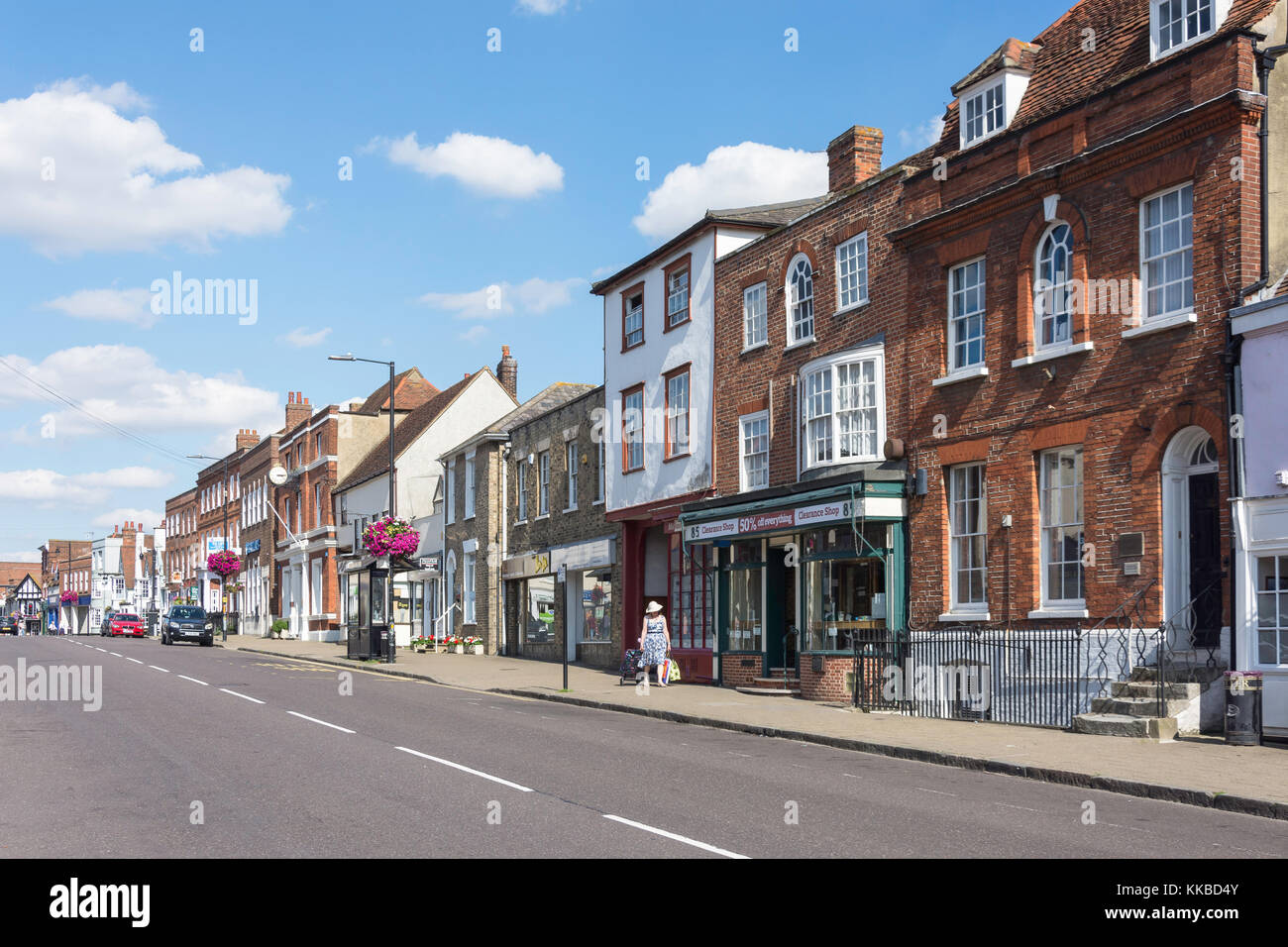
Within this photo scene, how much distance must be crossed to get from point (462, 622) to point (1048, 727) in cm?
2792

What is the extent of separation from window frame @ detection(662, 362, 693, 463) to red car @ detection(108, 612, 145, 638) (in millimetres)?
50282

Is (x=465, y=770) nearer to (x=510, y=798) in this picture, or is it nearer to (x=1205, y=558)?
(x=510, y=798)

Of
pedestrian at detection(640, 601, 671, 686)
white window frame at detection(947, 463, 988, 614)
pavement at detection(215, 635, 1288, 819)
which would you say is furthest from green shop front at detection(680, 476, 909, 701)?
pedestrian at detection(640, 601, 671, 686)

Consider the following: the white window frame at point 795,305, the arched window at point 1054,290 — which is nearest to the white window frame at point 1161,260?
the arched window at point 1054,290

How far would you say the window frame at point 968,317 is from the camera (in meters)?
19.8

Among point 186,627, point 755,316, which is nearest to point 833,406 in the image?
point 755,316

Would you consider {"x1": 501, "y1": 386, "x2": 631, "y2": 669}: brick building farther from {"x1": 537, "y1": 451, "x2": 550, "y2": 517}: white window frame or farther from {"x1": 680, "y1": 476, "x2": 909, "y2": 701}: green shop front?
{"x1": 680, "y1": 476, "x2": 909, "y2": 701}: green shop front

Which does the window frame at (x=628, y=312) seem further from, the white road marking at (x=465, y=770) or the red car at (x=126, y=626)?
the red car at (x=126, y=626)

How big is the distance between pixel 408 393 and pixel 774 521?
127 ft

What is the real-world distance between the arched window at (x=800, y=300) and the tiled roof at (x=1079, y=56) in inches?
153

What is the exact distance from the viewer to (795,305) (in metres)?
24.9

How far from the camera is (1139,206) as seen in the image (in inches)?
676

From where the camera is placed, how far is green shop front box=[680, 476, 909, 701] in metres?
21.3

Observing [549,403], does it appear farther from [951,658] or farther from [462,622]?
[951,658]
